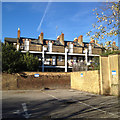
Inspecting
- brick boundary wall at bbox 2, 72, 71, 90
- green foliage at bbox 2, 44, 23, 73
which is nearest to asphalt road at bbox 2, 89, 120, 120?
brick boundary wall at bbox 2, 72, 71, 90

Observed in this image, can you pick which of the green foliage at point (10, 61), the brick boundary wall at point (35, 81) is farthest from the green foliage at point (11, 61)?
the brick boundary wall at point (35, 81)

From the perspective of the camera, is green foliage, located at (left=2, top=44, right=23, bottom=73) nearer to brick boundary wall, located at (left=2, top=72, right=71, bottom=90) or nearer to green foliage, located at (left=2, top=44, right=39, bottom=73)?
green foliage, located at (left=2, top=44, right=39, bottom=73)

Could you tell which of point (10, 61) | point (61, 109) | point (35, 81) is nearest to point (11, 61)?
point (10, 61)

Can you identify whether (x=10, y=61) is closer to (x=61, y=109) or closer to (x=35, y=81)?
(x=35, y=81)

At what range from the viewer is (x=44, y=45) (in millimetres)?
40250

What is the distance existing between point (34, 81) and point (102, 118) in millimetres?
21909

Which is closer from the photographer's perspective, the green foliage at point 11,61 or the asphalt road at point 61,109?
the asphalt road at point 61,109

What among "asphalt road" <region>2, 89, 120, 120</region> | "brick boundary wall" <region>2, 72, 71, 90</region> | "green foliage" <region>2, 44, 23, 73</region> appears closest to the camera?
"asphalt road" <region>2, 89, 120, 120</region>

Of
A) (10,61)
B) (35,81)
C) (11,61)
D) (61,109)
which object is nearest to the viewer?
(61,109)

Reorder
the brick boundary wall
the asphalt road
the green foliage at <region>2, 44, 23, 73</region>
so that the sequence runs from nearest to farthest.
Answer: the asphalt road, the brick boundary wall, the green foliage at <region>2, 44, 23, 73</region>

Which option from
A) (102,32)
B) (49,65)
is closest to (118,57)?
(102,32)

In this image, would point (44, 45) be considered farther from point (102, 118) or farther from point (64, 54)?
point (102, 118)

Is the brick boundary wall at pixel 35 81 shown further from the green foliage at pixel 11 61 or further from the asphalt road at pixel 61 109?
the asphalt road at pixel 61 109

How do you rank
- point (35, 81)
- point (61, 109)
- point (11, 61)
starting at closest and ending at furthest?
point (61, 109) → point (35, 81) → point (11, 61)
